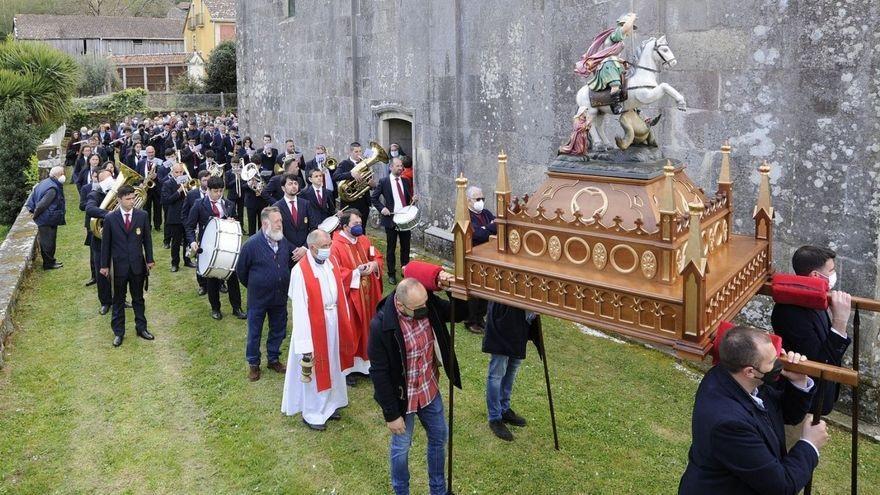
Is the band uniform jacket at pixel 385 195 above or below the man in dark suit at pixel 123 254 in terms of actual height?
above

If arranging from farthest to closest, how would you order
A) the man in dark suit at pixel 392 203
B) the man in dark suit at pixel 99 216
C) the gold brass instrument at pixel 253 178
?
1. the gold brass instrument at pixel 253 178
2. the man in dark suit at pixel 392 203
3. the man in dark suit at pixel 99 216

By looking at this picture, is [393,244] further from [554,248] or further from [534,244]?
[554,248]

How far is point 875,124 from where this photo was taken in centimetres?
596

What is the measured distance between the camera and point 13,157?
51.3ft

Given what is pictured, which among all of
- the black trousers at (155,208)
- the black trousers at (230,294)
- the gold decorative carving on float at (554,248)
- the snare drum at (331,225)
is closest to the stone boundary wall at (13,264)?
the black trousers at (155,208)

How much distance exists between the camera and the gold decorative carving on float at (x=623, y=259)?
11.4 feet

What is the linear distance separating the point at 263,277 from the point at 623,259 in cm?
448

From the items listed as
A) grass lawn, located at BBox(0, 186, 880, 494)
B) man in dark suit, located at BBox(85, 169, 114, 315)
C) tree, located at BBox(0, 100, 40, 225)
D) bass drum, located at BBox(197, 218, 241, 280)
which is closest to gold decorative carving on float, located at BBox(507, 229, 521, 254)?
grass lawn, located at BBox(0, 186, 880, 494)

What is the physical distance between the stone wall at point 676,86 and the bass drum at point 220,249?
3877mm

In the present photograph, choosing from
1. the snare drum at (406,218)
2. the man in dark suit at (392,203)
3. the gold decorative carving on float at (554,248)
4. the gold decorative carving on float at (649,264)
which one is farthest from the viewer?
the man in dark suit at (392,203)

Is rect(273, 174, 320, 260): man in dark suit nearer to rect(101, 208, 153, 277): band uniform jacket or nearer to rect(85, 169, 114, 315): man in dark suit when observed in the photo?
rect(101, 208, 153, 277): band uniform jacket

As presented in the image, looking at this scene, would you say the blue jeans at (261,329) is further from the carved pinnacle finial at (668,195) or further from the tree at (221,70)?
the tree at (221,70)

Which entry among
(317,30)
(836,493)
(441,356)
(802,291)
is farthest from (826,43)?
(317,30)

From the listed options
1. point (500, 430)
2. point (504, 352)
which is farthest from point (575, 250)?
point (500, 430)
